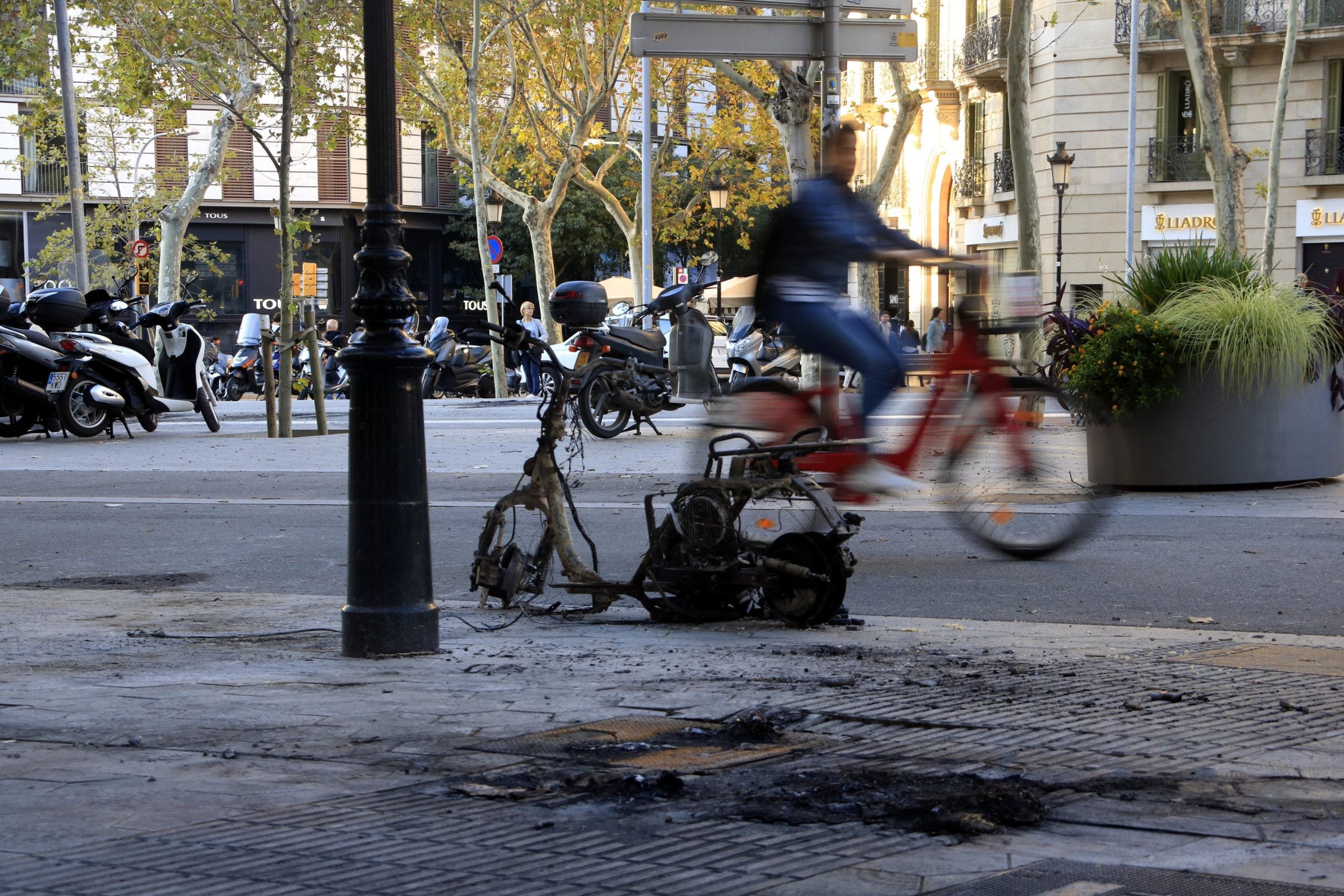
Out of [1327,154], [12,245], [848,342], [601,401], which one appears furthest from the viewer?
[12,245]

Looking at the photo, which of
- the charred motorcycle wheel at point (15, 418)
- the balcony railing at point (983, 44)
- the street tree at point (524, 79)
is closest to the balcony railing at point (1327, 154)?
the balcony railing at point (983, 44)

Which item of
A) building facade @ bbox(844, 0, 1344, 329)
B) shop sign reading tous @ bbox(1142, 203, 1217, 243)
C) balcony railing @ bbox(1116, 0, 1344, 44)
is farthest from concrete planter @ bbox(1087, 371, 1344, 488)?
shop sign reading tous @ bbox(1142, 203, 1217, 243)

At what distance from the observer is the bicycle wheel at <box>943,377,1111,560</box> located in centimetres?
778

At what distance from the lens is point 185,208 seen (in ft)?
115

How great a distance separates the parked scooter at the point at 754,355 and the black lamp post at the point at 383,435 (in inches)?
501

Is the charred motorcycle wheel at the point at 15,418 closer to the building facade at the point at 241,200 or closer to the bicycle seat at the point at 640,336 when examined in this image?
the bicycle seat at the point at 640,336

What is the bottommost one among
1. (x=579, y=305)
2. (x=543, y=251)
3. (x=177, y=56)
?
(x=579, y=305)

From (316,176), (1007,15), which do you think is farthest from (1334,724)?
(316,176)

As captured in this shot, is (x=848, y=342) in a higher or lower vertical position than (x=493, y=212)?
lower

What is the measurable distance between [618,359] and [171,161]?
128 feet

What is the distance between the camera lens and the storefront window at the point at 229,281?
53656 millimetres

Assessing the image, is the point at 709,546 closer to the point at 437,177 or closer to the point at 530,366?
the point at 530,366

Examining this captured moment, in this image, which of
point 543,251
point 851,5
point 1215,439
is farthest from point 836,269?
point 543,251

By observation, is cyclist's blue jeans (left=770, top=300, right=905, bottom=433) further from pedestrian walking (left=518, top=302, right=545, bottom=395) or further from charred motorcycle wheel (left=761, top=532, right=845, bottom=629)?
pedestrian walking (left=518, top=302, right=545, bottom=395)
